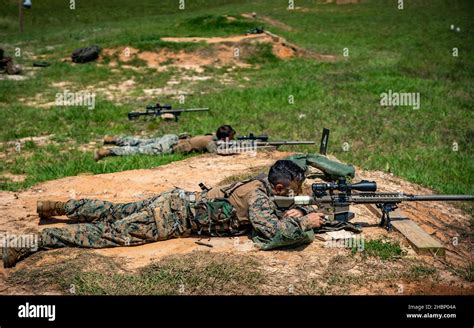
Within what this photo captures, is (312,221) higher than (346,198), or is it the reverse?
(346,198)

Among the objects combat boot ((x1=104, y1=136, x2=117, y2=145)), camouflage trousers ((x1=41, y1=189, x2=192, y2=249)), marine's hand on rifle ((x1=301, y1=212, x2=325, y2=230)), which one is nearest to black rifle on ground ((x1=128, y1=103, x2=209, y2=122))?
combat boot ((x1=104, y1=136, x2=117, y2=145))

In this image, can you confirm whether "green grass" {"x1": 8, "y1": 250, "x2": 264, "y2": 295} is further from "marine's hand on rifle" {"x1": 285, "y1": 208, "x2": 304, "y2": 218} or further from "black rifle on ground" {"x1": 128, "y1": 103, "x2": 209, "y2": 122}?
"black rifle on ground" {"x1": 128, "y1": 103, "x2": 209, "y2": 122}

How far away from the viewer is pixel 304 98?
19469mm

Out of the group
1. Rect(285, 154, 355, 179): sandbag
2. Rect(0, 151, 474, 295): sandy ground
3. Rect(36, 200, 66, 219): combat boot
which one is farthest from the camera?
Rect(285, 154, 355, 179): sandbag

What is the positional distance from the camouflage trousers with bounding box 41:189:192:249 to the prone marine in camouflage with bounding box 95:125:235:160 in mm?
5097

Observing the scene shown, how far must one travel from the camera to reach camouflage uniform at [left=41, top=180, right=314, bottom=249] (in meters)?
6.93

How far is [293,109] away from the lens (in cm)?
1788

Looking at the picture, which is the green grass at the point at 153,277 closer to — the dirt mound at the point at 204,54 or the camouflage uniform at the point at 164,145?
the camouflage uniform at the point at 164,145

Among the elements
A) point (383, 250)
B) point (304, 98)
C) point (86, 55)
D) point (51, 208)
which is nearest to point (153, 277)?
point (51, 208)

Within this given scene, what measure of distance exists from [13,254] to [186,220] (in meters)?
2.34

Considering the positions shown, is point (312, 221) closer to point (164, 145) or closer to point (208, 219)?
point (208, 219)

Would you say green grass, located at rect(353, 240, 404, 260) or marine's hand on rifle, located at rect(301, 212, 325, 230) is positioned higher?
marine's hand on rifle, located at rect(301, 212, 325, 230)

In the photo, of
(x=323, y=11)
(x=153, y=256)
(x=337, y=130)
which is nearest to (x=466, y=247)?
(x=153, y=256)
